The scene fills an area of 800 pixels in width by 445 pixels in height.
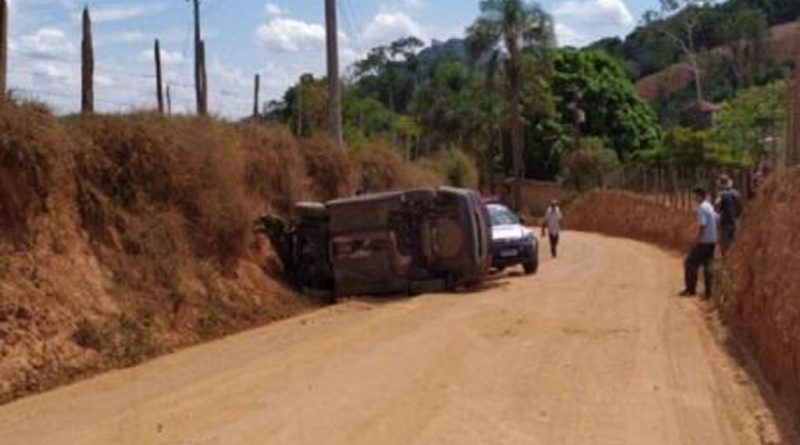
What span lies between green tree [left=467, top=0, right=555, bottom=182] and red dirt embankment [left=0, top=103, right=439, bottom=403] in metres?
44.7

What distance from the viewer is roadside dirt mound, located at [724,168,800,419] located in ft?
40.7

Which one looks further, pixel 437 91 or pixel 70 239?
pixel 437 91

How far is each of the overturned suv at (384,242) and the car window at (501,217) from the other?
16.8 ft

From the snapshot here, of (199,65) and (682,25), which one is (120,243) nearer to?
(199,65)

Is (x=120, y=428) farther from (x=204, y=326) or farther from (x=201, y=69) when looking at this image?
(x=201, y=69)

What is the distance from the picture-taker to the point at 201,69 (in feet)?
118

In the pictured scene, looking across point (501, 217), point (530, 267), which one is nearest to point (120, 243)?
point (530, 267)

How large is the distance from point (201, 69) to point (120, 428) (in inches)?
1000

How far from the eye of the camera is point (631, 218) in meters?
54.9

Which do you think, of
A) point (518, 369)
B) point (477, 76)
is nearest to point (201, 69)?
point (518, 369)

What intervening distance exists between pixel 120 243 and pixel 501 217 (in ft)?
45.8

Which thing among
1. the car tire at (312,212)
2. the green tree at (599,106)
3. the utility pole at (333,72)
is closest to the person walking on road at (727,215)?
the car tire at (312,212)

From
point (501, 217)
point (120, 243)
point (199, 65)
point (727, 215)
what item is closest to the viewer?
point (120, 243)

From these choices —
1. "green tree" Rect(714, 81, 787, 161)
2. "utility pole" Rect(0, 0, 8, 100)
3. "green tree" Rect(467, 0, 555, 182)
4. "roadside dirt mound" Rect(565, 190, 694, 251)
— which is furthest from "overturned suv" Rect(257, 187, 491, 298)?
"green tree" Rect(467, 0, 555, 182)
